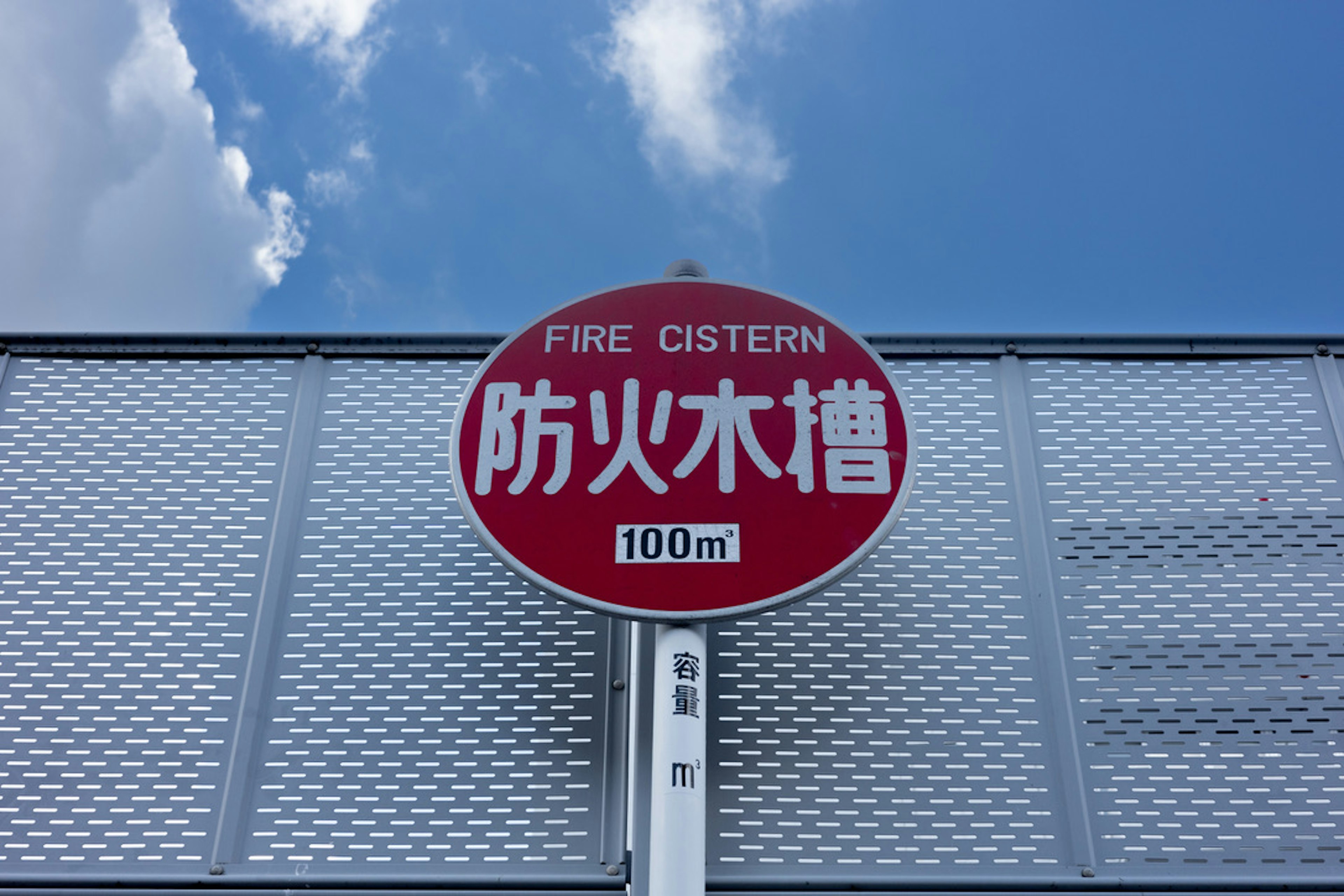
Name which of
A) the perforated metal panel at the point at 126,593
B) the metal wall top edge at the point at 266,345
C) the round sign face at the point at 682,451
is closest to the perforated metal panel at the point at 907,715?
the round sign face at the point at 682,451

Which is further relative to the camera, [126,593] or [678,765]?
[126,593]

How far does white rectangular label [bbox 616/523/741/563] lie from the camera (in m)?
3.09

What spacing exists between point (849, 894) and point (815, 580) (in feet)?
3.17

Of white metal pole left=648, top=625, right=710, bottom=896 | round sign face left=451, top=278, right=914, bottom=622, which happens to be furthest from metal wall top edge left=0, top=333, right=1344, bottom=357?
white metal pole left=648, top=625, right=710, bottom=896

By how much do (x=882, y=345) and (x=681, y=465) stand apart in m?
1.28

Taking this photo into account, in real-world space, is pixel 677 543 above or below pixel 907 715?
above

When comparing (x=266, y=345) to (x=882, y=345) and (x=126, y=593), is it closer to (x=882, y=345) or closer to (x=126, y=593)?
(x=126, y=593)

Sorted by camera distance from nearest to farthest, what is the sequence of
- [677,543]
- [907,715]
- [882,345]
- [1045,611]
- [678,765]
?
[678,765] → [677,543] → [907,715] → [1045,611] → [882,345]

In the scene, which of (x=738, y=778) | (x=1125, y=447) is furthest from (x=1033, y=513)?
(x=738, y=778)

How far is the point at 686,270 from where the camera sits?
375cm

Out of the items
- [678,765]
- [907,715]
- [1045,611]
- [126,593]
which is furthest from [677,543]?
[126,593]

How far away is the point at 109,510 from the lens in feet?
13.0

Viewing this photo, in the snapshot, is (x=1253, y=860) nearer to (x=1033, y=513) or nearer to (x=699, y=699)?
(x=1033, y=513)

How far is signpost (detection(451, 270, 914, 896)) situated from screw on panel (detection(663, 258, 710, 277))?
73mm
